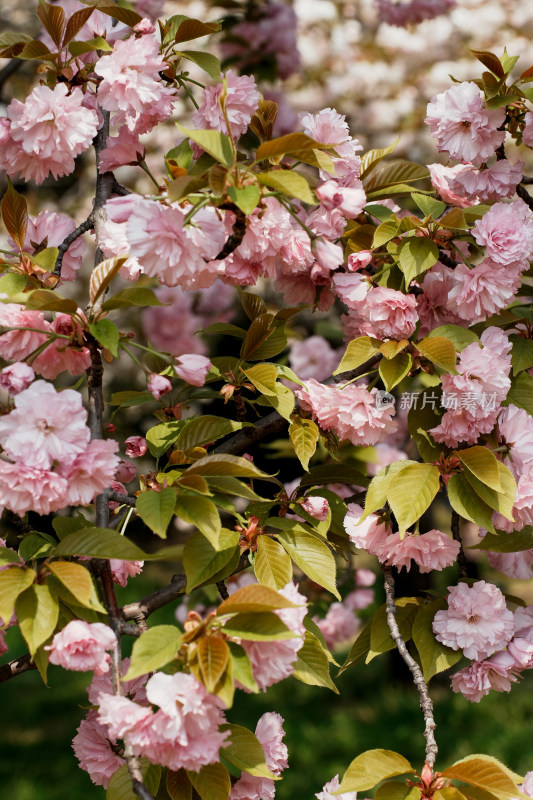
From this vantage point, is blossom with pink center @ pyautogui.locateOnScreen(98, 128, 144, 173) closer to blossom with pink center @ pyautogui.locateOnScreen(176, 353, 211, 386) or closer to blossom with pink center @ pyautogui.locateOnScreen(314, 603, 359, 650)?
blossom with pink center @ pyautogui.locateOnScreen(176, 353, 211, 386)

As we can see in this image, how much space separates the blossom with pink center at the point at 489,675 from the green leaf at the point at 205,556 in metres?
0.46

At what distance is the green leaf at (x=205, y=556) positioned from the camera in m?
1.05

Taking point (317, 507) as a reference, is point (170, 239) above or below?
above

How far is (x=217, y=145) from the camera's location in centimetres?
97

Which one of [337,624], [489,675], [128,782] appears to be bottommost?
[337,624]

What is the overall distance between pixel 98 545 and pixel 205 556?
0.54 ft

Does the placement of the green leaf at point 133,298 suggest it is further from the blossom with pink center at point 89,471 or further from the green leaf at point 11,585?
the green leaf at point 11,585

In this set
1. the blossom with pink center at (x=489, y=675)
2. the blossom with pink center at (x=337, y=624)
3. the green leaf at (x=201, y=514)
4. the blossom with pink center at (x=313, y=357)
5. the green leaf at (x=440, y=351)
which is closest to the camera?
the green leaf at (x=201, y=514)

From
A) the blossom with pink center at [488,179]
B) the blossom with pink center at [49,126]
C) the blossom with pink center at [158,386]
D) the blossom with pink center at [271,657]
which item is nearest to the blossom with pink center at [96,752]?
the blossom with pink center at [271,657]

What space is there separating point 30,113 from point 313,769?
2793 millimetres

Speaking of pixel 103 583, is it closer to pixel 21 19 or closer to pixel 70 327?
pixel 70 327

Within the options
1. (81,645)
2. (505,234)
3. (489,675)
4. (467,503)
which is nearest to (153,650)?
(81,645)

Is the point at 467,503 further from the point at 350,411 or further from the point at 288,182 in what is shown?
the point at 288,182

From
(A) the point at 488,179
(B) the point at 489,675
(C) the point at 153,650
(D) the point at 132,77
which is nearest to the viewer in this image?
(C) the point at 153,650
